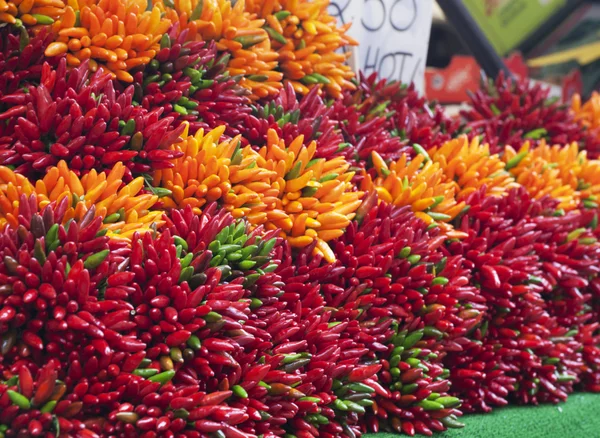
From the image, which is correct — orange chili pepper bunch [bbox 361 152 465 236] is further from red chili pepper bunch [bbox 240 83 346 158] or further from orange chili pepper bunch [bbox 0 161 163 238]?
orange chili pepper bunch [bbox 0 161 163 238]

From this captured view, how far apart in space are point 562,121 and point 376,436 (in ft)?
3.04

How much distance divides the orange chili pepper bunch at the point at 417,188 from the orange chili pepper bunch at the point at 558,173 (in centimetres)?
24

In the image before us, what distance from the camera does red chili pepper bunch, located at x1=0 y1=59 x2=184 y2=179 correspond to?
2.55ft

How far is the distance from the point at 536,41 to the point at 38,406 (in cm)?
359

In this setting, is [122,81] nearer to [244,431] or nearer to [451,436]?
[244,431]

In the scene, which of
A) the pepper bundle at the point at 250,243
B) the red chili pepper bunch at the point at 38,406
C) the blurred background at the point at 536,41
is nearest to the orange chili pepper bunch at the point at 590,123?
the pepper bundle at the point at 250,243

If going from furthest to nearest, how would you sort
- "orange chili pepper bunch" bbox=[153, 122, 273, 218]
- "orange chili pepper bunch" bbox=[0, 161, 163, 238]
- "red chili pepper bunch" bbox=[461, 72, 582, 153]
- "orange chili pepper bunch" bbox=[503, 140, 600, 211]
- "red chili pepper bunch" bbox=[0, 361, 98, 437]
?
1. "red chili pepper bunch" bbox=[461, 72, 582, 153]
2. "orange chili pepper bunch" bbox=[503, 140, 600, 211]
3. "orange chili pepper bunch" bbox=[153, 122, 273, 218]
4. "orange chili pepper bunch" bbox=[0, 161, 163, 238]
5. "red chili pepper bunch" bbox=[0, 361, 98, 437]

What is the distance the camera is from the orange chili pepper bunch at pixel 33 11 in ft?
2.67

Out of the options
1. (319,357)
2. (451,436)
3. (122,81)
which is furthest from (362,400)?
(122,81)

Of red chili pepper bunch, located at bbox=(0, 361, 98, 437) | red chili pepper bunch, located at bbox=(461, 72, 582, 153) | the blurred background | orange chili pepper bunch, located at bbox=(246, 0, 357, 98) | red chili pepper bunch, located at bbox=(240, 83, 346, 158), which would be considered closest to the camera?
red chili pepper bunch, located at bbox=(0, 361, 98, 437)

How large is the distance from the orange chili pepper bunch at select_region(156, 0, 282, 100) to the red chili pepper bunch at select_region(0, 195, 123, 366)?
1.25 ft

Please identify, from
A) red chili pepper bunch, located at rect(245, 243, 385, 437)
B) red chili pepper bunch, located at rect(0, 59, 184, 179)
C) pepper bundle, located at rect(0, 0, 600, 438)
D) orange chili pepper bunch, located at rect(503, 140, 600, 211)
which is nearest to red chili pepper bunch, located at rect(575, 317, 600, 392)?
pepper bundle, located at rect(0, 0, 600, 438)

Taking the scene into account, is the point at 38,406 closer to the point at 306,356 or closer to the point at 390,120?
the point at 306,356

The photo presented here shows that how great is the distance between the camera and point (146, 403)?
69cm
